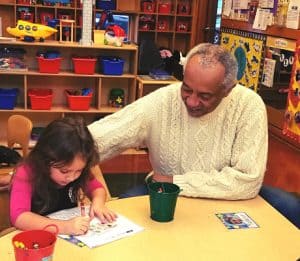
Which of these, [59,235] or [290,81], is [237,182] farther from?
[290,81]

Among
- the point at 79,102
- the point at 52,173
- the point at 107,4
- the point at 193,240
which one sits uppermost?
the point at 107,4

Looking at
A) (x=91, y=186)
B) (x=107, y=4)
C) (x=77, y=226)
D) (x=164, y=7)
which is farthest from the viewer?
(x=164, y=7)

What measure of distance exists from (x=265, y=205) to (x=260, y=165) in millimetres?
188

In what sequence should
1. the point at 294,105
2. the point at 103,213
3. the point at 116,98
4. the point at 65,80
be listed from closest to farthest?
the point at 103,213
the point at 294,105
the point at 65,80
the point at 116,98

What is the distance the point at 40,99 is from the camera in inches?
163

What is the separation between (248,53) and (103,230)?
2469 millimetres

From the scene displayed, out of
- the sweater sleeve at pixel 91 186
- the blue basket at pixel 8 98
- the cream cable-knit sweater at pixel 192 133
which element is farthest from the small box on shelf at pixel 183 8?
the sweater sleeve at pixel 91 186

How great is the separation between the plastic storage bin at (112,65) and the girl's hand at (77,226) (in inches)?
117

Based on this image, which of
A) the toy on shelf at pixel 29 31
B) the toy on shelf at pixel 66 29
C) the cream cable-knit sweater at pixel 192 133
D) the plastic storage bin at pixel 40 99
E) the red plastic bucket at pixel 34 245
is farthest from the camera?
the toy on shelf at pixel 66 29

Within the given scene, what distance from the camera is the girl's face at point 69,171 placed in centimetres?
154

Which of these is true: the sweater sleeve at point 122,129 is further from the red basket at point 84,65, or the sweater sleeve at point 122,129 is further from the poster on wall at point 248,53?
the red basket at point 84,65

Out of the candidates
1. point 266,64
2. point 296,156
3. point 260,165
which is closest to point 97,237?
point 260,165

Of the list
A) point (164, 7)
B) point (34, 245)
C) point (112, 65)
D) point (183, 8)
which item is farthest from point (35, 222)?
point (183, 8)

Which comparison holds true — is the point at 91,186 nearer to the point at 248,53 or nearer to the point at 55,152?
the point at 55,152
